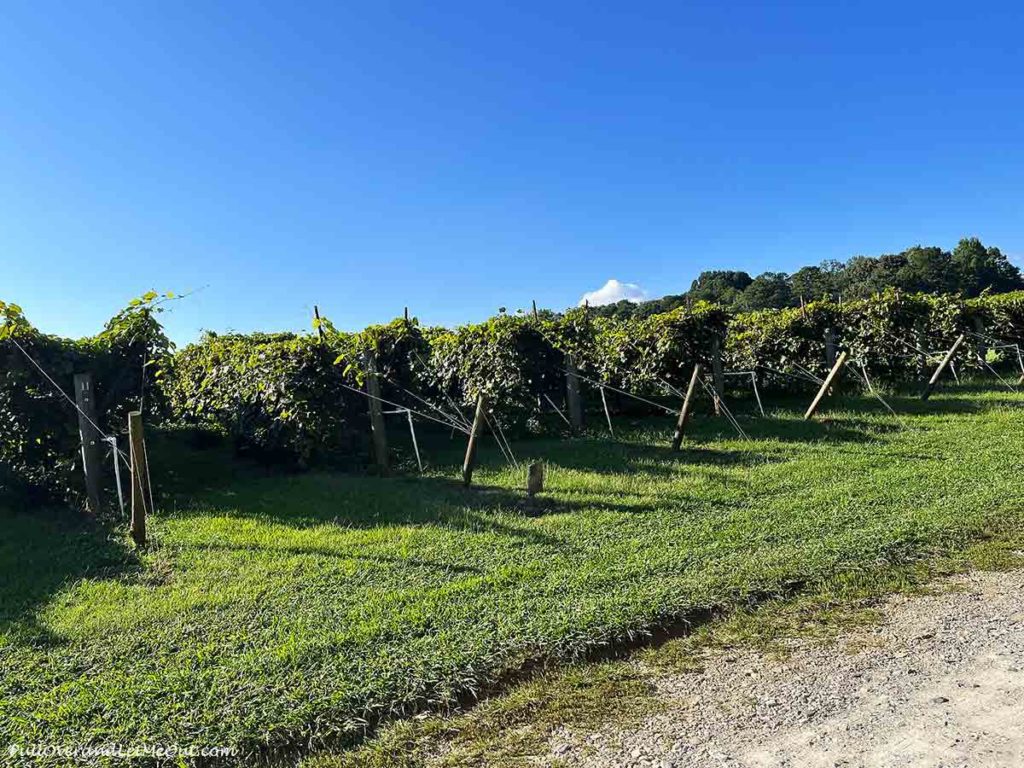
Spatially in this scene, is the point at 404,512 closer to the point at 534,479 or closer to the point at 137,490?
the point at 534,479

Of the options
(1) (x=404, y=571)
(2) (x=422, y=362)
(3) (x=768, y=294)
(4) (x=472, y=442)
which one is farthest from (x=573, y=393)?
(3) (x=768, y=294)

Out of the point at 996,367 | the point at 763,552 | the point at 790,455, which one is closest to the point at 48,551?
the point at 763,552

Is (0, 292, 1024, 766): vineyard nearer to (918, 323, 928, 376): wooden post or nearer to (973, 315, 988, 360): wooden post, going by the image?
(918, 323, 928, 376): wooden post

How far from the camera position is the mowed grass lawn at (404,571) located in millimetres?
3135

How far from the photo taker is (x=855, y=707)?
2832mm

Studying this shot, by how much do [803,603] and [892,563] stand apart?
108 cm

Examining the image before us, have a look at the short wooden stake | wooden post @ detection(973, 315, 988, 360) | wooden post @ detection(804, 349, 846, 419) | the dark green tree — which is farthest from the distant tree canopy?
the short wooden stake

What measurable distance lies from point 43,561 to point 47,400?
2.70m

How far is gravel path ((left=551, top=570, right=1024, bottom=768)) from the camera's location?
8.25 feet

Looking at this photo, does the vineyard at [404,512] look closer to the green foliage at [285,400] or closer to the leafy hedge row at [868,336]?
the green foliage at [285,400]

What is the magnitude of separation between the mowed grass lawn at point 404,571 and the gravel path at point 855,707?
706mm

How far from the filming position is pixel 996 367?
15.5m

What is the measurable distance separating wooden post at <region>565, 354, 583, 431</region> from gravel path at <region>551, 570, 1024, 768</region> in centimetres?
656

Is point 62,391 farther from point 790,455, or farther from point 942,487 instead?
point 942,487
